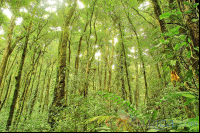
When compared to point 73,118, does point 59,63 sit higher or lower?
higher

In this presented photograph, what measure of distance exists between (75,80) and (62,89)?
3.38 feet

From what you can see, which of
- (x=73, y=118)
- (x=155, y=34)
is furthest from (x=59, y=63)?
(x=155, y=34)

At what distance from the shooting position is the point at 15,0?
4.93 metres

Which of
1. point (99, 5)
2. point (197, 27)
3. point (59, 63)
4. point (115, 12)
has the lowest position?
point (197, 27)

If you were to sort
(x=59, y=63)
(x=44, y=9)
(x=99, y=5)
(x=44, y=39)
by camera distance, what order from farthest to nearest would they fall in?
(x=44, y=39), (x=99, y=5), (x=44, y=9), (x=59, y=63)

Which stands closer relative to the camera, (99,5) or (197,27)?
(197,27)

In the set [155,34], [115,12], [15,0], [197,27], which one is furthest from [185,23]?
[115,12]

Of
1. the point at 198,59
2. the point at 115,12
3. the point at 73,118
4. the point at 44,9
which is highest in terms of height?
→ the point at 115,12

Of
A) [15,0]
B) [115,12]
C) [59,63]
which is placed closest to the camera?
Answer: [15,0]

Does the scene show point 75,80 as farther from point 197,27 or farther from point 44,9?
point 197,27

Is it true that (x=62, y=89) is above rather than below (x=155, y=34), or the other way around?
below

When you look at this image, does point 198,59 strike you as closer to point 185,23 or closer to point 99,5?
point 185,23

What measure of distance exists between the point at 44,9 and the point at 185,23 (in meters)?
7.80

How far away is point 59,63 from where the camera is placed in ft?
19.0
